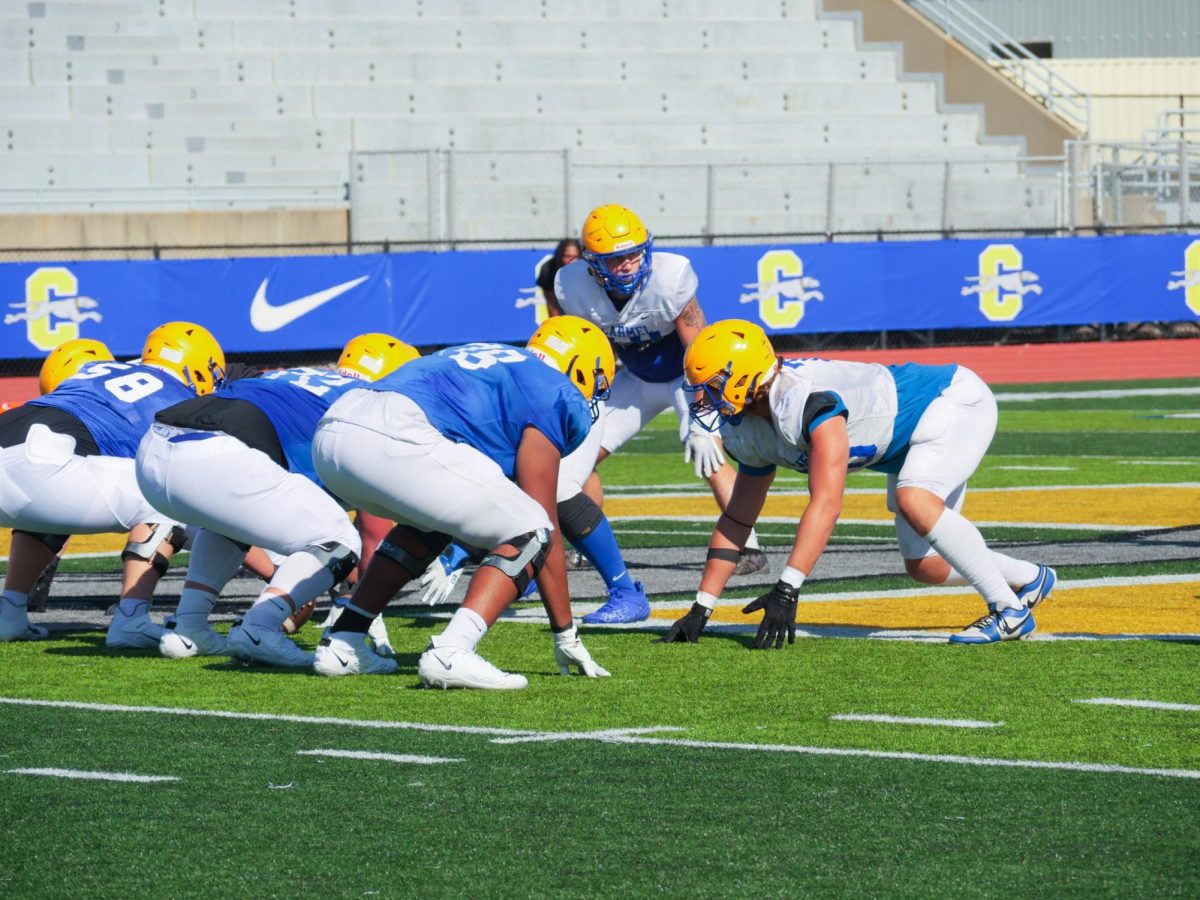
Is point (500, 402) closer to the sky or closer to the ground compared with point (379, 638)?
closer to the sky

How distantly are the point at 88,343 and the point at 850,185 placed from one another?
1885cm

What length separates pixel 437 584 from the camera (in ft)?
30.1

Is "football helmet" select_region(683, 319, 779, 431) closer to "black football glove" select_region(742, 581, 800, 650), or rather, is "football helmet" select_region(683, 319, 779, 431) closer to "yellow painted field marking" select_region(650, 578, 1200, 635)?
"black football glove" select_region(742, 581, 800, 650)

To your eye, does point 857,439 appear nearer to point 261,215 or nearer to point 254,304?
point 254,304

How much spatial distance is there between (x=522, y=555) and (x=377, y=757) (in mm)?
1234

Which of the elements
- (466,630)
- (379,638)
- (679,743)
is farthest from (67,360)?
(679,743)

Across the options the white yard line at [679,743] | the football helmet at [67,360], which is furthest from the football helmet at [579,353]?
the football helmet at [67,360]

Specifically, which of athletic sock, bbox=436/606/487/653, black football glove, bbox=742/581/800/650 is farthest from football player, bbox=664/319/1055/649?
athletic sock, bbox=436/606/487/653

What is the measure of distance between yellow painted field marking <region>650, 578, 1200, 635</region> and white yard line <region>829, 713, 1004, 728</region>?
79.9 inches

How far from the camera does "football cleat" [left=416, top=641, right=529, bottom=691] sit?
22.0 ft

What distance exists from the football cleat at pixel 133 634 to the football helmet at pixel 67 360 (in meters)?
1.56

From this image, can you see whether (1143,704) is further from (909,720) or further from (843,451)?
(843,451)

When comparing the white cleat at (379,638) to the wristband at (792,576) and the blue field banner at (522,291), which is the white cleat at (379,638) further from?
the blue field banner at (522,291)

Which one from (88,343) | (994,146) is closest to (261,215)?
(994,146)
